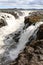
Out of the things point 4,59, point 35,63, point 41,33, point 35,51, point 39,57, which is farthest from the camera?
point 41,33

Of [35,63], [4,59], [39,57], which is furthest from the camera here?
[4,59]

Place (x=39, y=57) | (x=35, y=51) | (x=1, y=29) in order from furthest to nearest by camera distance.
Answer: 1. (x=1, y=29)
2. (x=35, y=51)
3. (x=39, y=57)

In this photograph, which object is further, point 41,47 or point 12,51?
point 12,51

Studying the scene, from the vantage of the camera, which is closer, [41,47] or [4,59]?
[41,47]

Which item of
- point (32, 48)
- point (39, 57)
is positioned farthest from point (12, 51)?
point (39, 57)

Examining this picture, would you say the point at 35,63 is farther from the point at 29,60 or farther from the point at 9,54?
the point at 9,54

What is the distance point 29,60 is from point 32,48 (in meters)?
2.03

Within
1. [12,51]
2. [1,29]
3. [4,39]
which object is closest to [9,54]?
[12,51]

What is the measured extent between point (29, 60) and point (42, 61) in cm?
83

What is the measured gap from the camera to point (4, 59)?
16422 millimetres

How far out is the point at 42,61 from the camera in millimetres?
12422

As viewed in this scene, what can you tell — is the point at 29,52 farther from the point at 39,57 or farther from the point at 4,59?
the point at 4,59

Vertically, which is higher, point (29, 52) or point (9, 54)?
point (29, 52)

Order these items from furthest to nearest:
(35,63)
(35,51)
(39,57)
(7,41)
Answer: (7,41) < (35,51) < (39,57) < (35,63)
